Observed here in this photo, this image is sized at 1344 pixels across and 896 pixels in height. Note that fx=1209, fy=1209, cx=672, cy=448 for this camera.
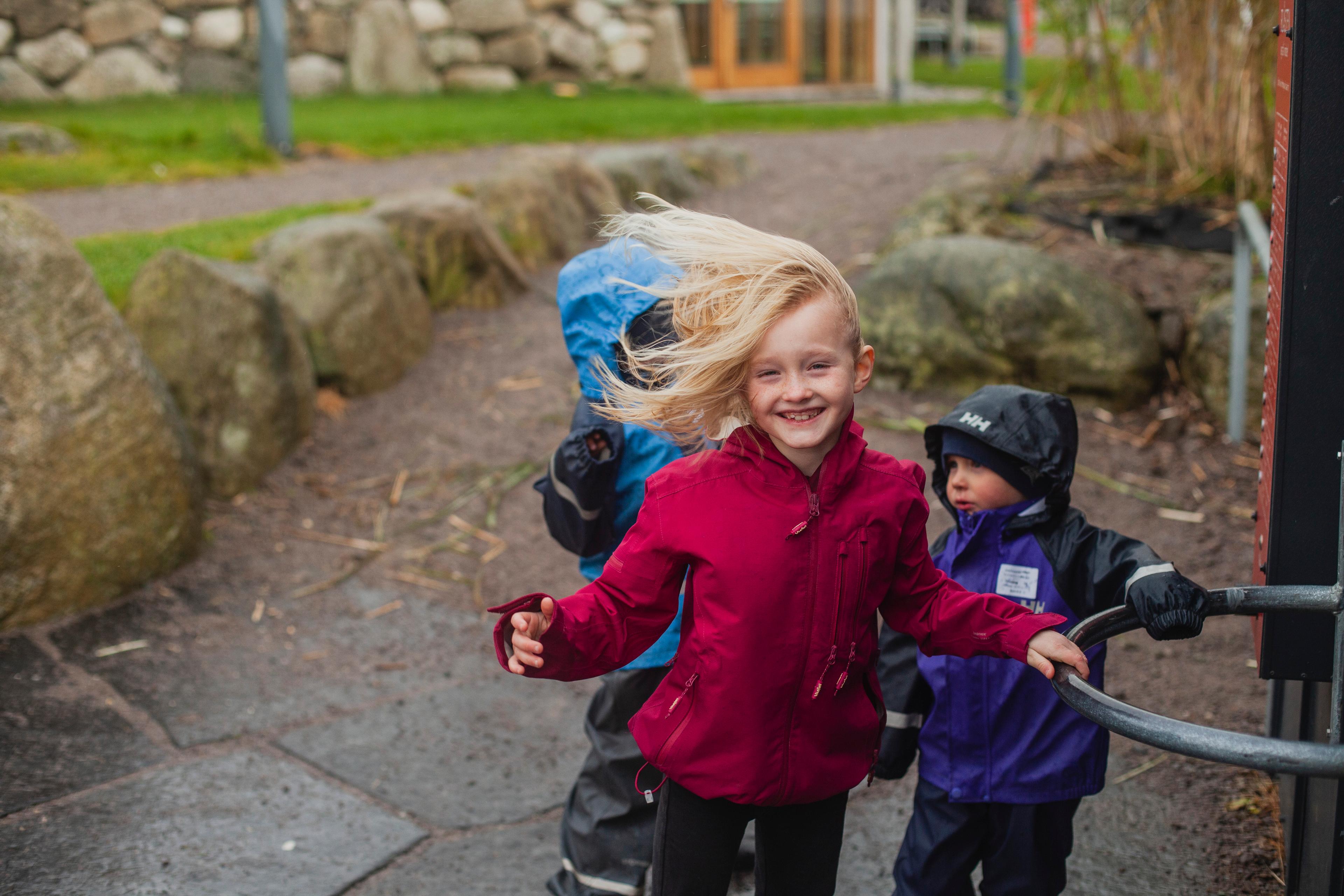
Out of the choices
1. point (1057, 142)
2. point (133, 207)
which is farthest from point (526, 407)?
point (1057, 142)

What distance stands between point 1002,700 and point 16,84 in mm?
11689

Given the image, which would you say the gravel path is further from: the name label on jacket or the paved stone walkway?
the name label on jacket

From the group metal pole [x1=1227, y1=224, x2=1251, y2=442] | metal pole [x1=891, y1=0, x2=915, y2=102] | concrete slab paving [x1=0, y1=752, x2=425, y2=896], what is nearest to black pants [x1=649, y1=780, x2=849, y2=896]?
concrete slab paving [x1=0, y1=752, x2=425, y2=896]

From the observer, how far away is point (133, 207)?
24.2ft

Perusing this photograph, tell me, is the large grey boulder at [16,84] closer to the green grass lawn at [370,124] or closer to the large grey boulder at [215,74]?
the green grass lawn at [370,124]

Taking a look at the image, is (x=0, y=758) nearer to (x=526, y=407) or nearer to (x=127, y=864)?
(x=127, y=864)

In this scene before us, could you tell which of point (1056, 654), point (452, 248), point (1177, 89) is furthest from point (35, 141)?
point (1056, 654)

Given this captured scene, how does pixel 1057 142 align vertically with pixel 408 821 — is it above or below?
above

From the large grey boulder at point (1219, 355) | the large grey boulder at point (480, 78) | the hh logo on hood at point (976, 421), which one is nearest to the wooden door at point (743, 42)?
the large grey boulder at point (480, 78)

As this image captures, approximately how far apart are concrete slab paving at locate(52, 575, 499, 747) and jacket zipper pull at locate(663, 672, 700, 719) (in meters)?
1.82

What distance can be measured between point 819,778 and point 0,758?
7.51 feet

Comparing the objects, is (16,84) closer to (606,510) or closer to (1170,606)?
(606,510)

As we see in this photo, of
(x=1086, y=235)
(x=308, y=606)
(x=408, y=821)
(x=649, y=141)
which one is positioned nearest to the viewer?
(x=408, y=821)

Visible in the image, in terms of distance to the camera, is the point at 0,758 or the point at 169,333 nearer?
the point at 0,758
